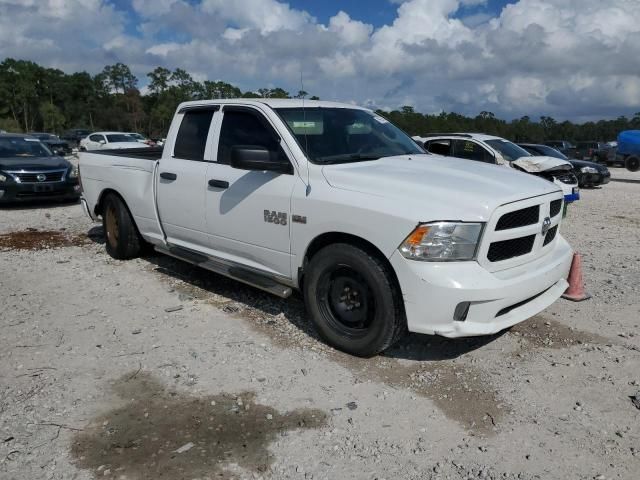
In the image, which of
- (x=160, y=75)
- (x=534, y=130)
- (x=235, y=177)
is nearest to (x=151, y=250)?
(x=235, y=177)

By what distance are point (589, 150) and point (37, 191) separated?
90.9ft

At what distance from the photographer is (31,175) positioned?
11297 mm

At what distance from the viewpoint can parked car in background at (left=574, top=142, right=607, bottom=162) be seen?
29.2 m

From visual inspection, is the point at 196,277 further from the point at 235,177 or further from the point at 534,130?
the point at 534,130

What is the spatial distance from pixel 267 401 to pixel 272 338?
1024 millimetres

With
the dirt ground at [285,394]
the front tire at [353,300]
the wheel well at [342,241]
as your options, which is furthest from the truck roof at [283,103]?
the dirt ground at [285,394]

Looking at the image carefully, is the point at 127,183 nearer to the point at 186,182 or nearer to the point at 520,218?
the point at 186,182

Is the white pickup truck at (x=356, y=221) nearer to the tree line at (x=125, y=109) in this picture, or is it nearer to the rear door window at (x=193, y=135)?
the rear door window at (x=193, y=135)

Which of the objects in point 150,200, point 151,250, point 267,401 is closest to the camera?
point 267,401

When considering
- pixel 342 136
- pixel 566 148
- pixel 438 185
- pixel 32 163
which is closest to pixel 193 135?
pixel 342 136

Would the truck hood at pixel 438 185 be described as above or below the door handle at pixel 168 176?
above

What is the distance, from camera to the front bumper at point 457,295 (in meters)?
3.54

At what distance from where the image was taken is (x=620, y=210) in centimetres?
1241

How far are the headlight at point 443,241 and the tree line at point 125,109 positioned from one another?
4439 cm
